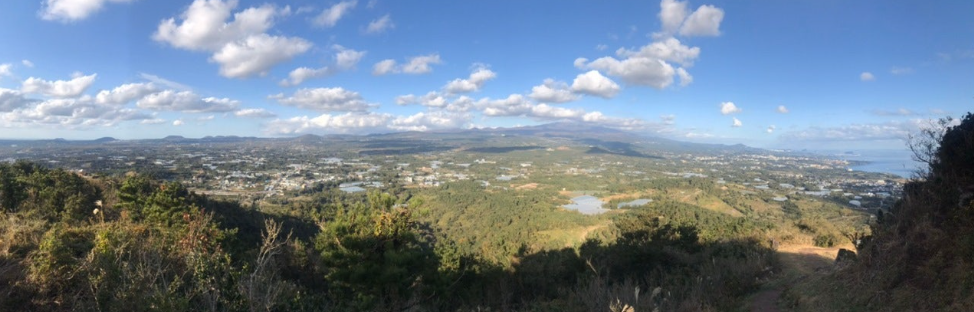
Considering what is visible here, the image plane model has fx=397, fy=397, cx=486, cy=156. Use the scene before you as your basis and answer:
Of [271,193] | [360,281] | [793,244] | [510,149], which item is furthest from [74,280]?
[510,149]

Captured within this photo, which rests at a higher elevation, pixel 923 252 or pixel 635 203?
pixel 923 252

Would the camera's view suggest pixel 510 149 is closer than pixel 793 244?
No

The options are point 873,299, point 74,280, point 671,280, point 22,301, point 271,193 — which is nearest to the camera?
point 22,301

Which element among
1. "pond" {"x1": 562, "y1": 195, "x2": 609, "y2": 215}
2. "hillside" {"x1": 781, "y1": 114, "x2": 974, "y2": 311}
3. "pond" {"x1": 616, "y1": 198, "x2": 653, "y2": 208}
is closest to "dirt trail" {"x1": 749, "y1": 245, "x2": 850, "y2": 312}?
"hillside" {"x1": 781, "y1": 114, "x2": 974, "y2": 311}

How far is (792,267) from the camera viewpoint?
36.0ft

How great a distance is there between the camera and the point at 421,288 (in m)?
11.3

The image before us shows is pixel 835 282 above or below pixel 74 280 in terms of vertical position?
below

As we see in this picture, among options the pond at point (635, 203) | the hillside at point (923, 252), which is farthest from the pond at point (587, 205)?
the hillside at point (923, 252)

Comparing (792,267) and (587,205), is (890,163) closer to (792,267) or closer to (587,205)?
(587,205)

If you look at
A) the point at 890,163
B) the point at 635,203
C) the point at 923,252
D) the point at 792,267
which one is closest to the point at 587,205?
the point at 635,203

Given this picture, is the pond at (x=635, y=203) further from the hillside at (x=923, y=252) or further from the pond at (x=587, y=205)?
the hillside at (x=923, y=252)

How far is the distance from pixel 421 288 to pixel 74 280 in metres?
7.16

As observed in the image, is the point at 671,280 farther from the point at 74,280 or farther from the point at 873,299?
the point at 74,280

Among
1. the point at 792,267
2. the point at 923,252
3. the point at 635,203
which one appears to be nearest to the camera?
the point at 923,252
